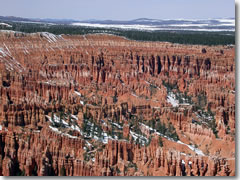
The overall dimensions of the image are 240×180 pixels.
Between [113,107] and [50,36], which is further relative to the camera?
[50,36]

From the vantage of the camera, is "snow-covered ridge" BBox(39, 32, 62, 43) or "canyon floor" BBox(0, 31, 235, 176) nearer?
"canyon floor" BBox(0, 31, 235, 176)

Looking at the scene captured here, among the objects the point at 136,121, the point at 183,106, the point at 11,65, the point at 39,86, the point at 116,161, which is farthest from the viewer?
the point at 11,65

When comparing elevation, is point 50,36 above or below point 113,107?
above

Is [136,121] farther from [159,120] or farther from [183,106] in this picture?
[183,106]

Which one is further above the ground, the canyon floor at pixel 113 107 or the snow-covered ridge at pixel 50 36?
the snow-covered ridge at pixel 50 36

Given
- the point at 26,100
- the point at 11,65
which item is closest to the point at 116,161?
the point at 26,100

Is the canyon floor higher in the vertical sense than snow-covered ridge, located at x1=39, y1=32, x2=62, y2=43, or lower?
lower

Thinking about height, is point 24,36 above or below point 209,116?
above

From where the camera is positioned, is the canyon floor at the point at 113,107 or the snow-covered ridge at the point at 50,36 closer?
the canyon floor at the point at 113,107
